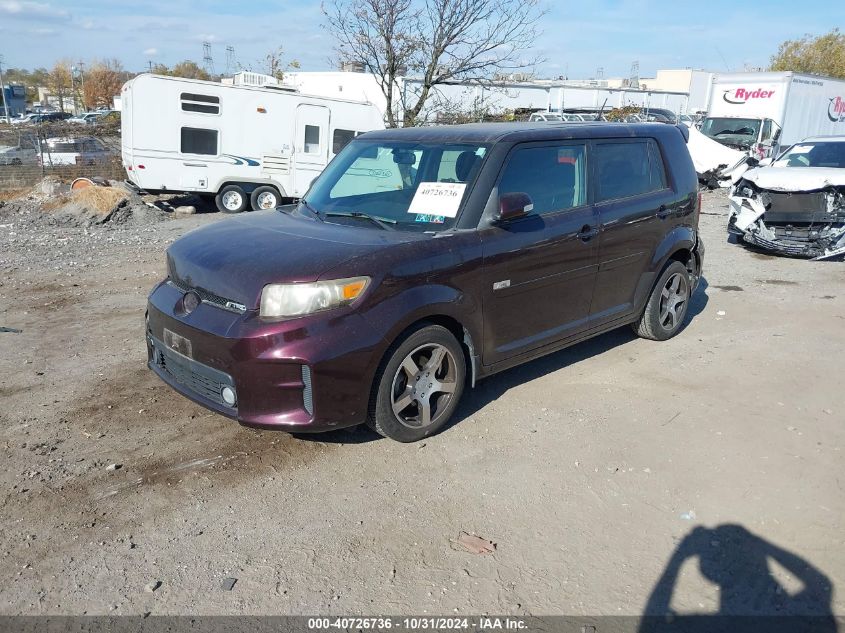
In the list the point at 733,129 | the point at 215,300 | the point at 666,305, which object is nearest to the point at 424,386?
the point at 215,300

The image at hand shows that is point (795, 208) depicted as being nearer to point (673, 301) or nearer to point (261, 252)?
point (673, 301)

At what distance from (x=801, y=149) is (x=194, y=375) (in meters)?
11.4

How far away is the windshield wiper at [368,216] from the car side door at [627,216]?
5.58 ft

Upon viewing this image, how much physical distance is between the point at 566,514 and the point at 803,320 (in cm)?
485

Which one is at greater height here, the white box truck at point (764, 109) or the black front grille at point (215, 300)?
the white box truck at point (764, 109)

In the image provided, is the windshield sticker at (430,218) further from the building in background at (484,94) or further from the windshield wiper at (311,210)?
the building in background at (484,94)

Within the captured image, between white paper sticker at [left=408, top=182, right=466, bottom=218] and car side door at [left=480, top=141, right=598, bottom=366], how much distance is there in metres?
0.24

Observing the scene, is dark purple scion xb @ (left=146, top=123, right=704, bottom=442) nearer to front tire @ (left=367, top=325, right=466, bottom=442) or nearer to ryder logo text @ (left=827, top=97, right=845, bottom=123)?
front tire @ (left=367, top=325, right=466, bottom=442)

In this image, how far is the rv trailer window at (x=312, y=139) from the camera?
16.2 meters

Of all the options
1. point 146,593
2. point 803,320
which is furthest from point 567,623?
point 803,320

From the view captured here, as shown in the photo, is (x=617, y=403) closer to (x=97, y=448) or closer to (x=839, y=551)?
(x=839, y=551)

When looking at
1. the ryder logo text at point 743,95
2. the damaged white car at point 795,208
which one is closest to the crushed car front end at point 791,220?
the damaged white car at point 795,208

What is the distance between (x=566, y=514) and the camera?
354 centimetres

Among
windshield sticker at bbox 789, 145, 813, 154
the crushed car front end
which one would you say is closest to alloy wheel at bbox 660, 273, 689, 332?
the crushed car front end
